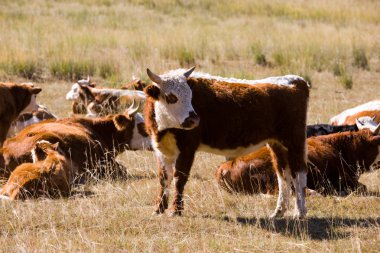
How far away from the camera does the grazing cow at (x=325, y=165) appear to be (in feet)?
31.6

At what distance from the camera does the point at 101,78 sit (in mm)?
19047

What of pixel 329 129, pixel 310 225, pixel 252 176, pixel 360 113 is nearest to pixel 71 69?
pixel 360 113

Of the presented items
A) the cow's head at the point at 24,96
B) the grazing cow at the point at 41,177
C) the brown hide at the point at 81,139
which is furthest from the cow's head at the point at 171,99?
the cow's head at the point at 24,96

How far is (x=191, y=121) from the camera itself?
7.76 metres

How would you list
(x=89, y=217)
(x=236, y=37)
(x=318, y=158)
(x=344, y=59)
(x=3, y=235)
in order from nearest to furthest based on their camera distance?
(x=3, y=235) → (x=89, y=217) → (x=318, y=158) → (x=344, y=59) → (x=236, y=37)

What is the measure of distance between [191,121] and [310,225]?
1645 millimetres

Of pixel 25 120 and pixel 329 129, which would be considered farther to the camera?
pixel 25 120

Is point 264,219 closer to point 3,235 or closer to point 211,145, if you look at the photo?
point 211,145

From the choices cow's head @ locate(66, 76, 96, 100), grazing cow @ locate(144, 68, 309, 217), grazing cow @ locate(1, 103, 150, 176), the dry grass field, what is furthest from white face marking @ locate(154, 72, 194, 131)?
cow's head @ locate(66, 76, 96, 100)

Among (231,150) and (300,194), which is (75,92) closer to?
(231,150)

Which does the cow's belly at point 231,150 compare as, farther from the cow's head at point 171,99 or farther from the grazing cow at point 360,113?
the grazing cow at point 360,113

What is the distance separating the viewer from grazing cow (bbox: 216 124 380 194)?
963 cm

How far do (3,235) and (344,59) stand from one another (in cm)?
1549

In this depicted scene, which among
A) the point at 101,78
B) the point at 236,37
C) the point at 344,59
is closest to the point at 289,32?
the point at 236,37
